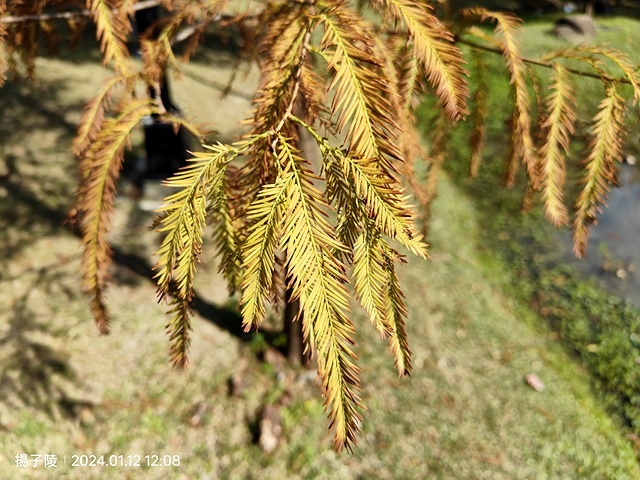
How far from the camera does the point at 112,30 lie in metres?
1.56

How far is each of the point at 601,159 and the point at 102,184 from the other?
1.67 metres

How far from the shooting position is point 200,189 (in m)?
1.08

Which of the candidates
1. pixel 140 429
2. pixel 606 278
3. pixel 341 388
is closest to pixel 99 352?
pixel 140 429

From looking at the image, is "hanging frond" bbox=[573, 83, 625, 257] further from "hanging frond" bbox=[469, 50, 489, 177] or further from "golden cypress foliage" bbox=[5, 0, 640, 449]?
"hanging frond" bbox=[469, 50, 489, 177]

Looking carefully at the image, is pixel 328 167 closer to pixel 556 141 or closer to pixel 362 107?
pixel 362 107

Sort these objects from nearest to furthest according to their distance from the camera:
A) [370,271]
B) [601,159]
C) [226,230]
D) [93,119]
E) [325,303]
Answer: [325,303], [370,271], [226,230], [601,159], [93,119]

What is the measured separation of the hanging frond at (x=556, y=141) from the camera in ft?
4.88

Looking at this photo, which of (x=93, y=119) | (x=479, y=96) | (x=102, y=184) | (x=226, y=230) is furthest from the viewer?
(x=479, y=96)

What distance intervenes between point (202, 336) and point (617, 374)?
12.0 ft

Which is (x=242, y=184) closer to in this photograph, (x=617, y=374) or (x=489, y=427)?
(x=489, y=427)

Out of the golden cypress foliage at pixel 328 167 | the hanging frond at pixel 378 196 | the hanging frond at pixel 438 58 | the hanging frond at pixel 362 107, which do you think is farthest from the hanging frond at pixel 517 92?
the hanging frond at pixel 378 196

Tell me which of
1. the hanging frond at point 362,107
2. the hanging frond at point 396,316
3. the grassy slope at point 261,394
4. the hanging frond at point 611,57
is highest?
the hanging frond at point 611,57

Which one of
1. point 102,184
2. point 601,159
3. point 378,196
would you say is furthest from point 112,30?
point 601,159

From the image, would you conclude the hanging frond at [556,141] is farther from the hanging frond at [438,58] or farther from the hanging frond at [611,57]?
the hanging frond at [438,58]
